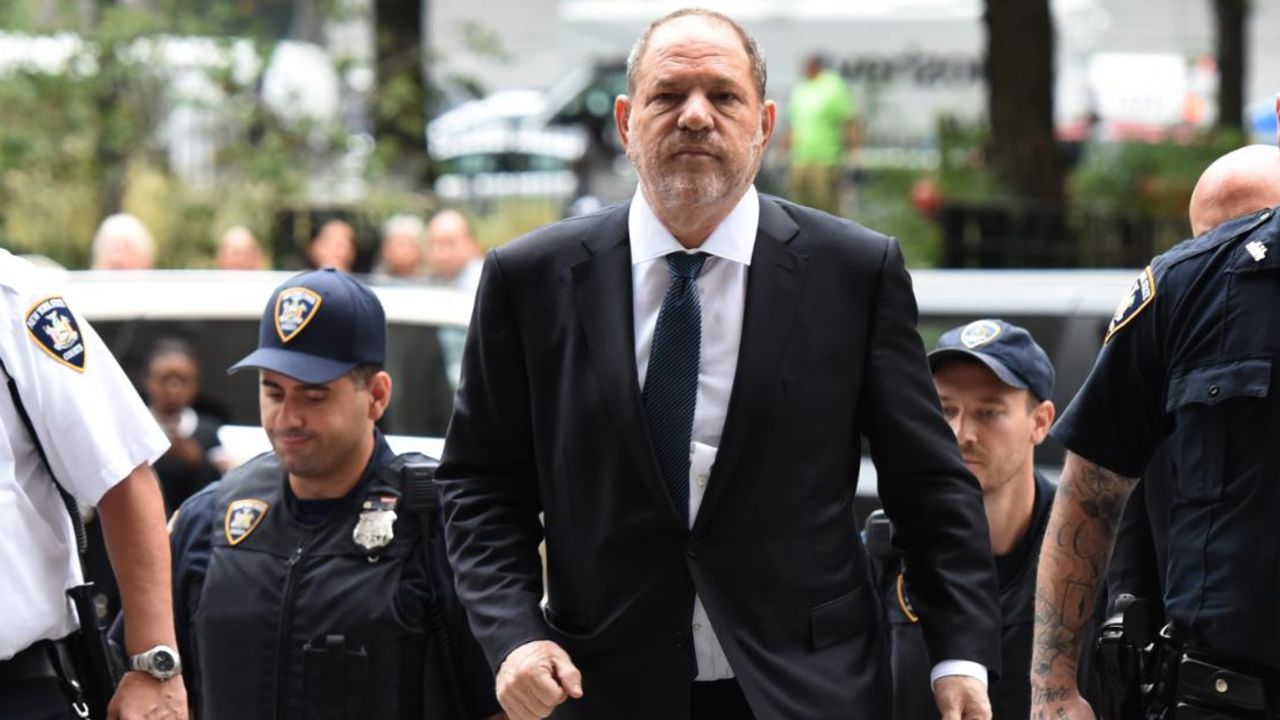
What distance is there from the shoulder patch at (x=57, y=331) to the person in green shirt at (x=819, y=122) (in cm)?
1571

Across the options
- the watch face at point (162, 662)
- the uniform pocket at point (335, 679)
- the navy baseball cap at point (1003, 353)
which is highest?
the navy baseball cap at point (1003, 353)

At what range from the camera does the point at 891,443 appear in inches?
153

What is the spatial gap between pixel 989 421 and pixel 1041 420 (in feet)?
0.75

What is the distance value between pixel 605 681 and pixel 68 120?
41.4 feet

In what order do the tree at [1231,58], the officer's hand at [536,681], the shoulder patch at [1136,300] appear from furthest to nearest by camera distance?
the tree at [1231,58]
the shoulder patch at [1136,300]
the officer's hand at [536,681]

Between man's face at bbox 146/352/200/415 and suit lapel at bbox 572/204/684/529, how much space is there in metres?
4.42

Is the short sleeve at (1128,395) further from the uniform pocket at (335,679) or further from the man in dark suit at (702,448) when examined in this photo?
the uniform pocket at (335,679)

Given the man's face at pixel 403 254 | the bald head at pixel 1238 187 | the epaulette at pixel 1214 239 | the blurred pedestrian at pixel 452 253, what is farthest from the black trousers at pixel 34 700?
the man's face at pixel 403 254

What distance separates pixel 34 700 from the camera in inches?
155

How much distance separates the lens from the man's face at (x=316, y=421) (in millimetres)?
4688

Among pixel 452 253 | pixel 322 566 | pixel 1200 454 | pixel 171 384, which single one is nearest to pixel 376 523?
pixel 322 566

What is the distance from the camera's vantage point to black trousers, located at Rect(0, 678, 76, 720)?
12.8ft

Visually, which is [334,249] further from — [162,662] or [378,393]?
[162,662]

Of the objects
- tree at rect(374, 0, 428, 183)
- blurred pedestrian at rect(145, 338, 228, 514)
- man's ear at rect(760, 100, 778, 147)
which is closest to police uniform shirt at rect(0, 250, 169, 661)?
man's ear at rect(760, 100, 778, 147)
